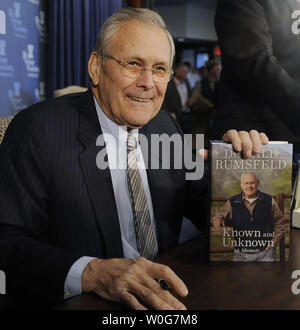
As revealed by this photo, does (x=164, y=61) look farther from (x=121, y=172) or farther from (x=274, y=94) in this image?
(x=274, y=94)

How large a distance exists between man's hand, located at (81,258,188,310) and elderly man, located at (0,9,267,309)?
0.43 ft

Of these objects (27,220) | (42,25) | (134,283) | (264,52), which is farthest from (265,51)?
(42,25)

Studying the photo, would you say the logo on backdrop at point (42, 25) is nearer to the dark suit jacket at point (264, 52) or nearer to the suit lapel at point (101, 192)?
the dark suit jacket at point (264, 52)

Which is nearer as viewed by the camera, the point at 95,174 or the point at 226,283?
the point at 226,283

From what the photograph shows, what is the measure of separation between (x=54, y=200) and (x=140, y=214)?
26 cm

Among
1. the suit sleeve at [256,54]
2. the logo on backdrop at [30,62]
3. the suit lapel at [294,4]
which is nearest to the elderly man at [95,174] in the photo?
the suit sleeve at [256,54]

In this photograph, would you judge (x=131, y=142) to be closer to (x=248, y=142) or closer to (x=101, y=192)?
(x=101, y=192)

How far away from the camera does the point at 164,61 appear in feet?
4.79

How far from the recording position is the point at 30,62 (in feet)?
13.9

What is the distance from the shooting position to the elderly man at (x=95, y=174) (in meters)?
1.22

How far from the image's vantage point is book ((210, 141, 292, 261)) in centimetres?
118

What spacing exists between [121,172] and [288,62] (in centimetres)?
97

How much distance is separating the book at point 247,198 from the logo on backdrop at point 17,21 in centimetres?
318

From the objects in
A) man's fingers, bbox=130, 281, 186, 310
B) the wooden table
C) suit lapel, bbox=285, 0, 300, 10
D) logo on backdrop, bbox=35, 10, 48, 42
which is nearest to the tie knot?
the wooden table
